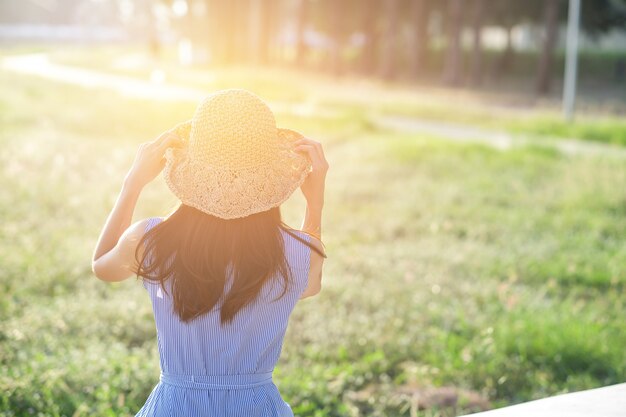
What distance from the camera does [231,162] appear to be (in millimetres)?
2721

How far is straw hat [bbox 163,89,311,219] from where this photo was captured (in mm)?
2699

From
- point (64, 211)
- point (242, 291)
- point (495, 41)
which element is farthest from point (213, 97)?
point (495, 41)

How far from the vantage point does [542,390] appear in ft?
17.7

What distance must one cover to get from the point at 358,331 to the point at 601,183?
6431 millimetres

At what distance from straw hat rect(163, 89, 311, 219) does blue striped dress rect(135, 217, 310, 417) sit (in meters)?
0.17

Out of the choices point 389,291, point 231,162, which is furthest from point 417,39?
point 231,162

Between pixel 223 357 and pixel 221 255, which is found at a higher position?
pixel 221 255

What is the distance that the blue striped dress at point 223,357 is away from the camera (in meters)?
2.79

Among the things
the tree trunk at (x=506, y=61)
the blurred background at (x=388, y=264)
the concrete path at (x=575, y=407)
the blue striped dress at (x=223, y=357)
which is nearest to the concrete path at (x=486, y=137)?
the blurred background at (x=388, y=264)

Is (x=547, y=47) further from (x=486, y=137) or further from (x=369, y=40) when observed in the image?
(x=369, y=40)

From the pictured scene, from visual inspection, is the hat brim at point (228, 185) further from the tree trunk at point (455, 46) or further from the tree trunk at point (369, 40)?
the tree trunk at point (369, 40)

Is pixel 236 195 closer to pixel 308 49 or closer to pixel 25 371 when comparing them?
pixel 25 371

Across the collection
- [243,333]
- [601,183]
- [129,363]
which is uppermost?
[243,333]

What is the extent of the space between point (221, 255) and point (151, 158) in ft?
1.24
